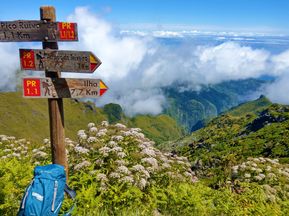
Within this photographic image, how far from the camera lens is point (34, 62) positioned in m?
7.38

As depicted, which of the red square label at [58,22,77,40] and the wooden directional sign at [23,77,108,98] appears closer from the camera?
the red square label at [58,22,77,40]

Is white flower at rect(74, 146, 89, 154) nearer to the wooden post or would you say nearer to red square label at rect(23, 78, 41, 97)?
the wooden post

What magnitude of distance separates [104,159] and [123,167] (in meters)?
1.02

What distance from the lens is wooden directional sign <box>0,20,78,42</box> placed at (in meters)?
7.23

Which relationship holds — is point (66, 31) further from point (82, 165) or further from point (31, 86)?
point (82, 165)

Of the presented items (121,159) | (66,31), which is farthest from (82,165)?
(66,31)

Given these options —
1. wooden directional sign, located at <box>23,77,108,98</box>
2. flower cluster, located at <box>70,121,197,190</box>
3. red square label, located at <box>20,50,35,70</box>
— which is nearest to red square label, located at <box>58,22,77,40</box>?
red square label, located at <box>20,50,35,70</box>

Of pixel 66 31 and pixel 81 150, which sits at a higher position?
pixel 66 31

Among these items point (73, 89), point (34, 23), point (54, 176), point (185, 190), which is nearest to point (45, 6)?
point (34, 23)

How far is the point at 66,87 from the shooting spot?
7.56 m

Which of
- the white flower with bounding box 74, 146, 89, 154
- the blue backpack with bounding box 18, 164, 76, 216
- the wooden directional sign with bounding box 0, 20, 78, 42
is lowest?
the white flower with bounding box 74, 146, 89, 154

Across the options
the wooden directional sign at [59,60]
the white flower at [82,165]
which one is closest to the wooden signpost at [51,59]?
the wooden directional sign at [59,60]

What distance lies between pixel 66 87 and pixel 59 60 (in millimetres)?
606

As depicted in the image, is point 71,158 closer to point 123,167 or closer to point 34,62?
point 123,167
